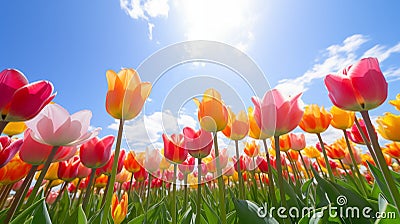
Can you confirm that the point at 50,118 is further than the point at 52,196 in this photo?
No

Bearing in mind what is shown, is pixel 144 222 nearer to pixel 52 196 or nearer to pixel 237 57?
pixel 237 57

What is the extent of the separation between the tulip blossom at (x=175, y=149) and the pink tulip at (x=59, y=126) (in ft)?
1.36

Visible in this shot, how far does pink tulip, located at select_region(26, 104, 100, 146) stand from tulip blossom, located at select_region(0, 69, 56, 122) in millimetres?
165

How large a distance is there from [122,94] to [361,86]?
87 cm

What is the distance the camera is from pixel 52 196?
271cm

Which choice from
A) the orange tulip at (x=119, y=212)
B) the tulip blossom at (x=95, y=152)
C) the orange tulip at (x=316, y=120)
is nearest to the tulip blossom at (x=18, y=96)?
the tulip blossom at (x=95, y=152)

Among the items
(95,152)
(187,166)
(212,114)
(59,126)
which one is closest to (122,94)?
A: (59,126)

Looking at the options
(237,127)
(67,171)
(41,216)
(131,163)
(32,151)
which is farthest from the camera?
(131,163)

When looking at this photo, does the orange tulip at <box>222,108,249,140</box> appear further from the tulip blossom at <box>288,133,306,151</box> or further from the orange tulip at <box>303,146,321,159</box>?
the orange tulip at <box>303,146,321,159</box>

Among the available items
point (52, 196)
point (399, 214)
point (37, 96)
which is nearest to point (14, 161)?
point (37, 96)

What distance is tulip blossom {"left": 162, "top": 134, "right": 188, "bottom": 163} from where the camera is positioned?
126 cm

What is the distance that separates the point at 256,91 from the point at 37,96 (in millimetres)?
883

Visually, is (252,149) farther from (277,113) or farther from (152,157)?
(277,113)

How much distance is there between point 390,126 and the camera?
1.49 meters
